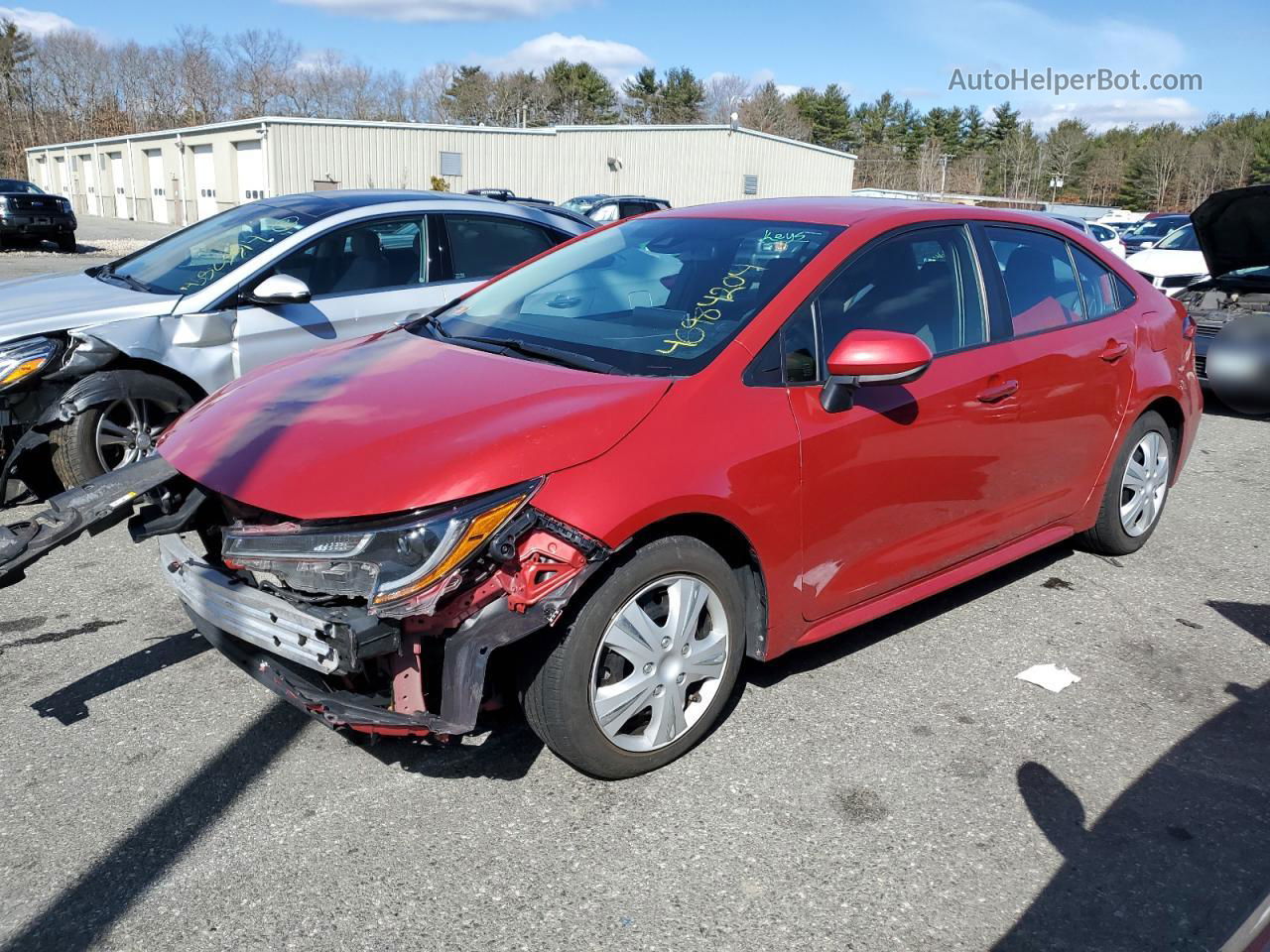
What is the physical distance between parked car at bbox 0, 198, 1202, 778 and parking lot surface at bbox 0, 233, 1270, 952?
316 mm

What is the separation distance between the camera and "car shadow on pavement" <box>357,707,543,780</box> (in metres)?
3.06

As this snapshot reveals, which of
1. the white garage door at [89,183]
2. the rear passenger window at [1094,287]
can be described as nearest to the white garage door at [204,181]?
the white garage door at [89,183]

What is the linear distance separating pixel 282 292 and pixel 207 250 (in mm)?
1033

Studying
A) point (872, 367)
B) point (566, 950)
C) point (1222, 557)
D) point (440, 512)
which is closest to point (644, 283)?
point (872, 367)

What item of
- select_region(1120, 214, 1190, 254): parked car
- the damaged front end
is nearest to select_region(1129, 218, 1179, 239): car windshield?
select_region(1120, 214, 1190, 254): parked car

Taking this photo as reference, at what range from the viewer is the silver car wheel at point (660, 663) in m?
2.85

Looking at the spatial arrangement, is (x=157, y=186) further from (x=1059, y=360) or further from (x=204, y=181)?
(x=1059, y=360)

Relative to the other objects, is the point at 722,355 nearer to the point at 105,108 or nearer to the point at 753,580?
the point at 753,580

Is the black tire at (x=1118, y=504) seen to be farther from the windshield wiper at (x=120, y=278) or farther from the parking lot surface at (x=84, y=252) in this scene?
the parking lot surface at (x=84, y=252)

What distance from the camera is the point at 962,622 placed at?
14.0ft

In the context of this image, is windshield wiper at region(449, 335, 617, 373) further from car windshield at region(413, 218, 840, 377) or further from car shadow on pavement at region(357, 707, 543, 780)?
car shadow on pavement at region(357, 707, 543, 780)

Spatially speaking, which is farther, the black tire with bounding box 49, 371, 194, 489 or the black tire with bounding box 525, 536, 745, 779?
the black tire with bounding box 49, 371, 194, 489

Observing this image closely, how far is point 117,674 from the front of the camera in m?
3.64

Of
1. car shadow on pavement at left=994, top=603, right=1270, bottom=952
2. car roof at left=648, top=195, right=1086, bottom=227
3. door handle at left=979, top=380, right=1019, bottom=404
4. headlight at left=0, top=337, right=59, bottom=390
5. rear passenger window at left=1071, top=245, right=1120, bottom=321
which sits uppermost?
car roof at left=648, top=195, right=1086, bottom=227
